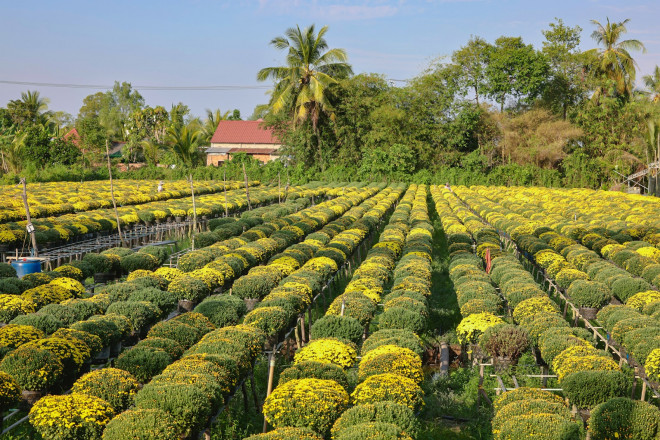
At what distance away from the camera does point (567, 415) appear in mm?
8812

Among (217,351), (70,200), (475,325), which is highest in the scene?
(70,200)

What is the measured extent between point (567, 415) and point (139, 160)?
85101 mm

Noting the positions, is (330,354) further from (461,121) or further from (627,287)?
(461,121)

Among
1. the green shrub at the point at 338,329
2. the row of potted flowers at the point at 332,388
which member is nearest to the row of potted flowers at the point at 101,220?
the green shrub at the point at 338,329

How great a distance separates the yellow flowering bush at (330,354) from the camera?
11.2 meters

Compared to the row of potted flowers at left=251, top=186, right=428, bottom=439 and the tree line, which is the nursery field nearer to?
the row of potted flowers at left=251, top=186, right=428, bottom=439

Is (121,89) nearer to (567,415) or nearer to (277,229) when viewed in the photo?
(277,229)

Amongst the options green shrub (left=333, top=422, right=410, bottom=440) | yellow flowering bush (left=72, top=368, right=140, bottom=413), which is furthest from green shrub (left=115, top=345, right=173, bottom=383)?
green shrub (left=333, top=422, right=410, bottom=440)

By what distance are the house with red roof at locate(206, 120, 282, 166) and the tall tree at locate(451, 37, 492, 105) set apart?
94.7ft

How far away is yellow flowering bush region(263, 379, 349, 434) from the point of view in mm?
8695

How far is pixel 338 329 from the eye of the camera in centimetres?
1291

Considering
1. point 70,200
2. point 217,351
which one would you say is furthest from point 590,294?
point 70,200

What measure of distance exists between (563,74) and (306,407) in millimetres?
66581

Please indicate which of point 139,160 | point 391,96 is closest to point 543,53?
point 391,96
